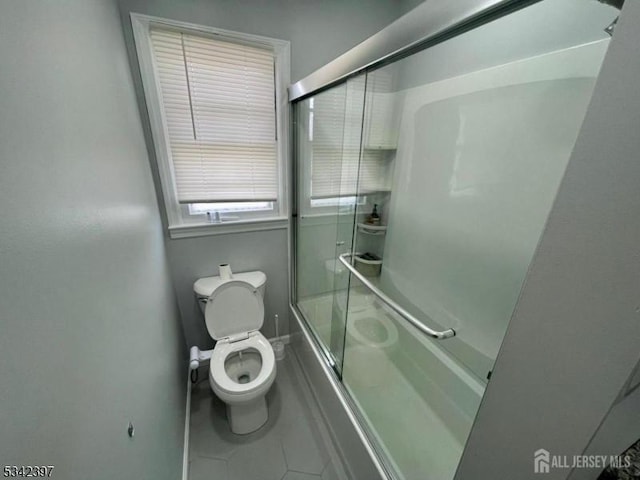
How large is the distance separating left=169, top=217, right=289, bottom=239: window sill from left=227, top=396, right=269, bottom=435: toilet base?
110 cm

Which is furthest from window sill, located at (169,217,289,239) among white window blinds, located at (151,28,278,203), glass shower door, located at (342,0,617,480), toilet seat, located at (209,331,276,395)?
toilet seat, located at (209,331,276,395)

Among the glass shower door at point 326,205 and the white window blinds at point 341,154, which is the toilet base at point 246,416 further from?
the white window blinds at point 341,154

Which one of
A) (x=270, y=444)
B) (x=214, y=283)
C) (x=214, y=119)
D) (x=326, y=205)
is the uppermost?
(x=214, y=119)

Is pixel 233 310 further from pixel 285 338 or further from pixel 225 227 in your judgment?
pixel 285 338

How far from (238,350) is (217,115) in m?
1.52

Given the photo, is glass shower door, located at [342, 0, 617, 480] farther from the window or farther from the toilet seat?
the window

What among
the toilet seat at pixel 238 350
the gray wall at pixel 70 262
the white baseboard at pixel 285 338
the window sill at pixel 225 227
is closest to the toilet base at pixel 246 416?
the toilet seat at pixel 238 350

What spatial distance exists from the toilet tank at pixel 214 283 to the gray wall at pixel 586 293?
4.91 feet

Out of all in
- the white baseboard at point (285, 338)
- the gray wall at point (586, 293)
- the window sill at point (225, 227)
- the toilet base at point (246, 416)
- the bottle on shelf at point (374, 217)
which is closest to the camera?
the gray wall at point (586, 293)

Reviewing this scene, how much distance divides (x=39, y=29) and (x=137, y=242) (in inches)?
27.2

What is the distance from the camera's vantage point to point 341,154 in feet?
5.75

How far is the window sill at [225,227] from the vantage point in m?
1.63

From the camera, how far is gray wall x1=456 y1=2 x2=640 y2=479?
0.34m

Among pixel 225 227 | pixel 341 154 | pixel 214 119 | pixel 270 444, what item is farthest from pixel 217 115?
pixel 270 444
